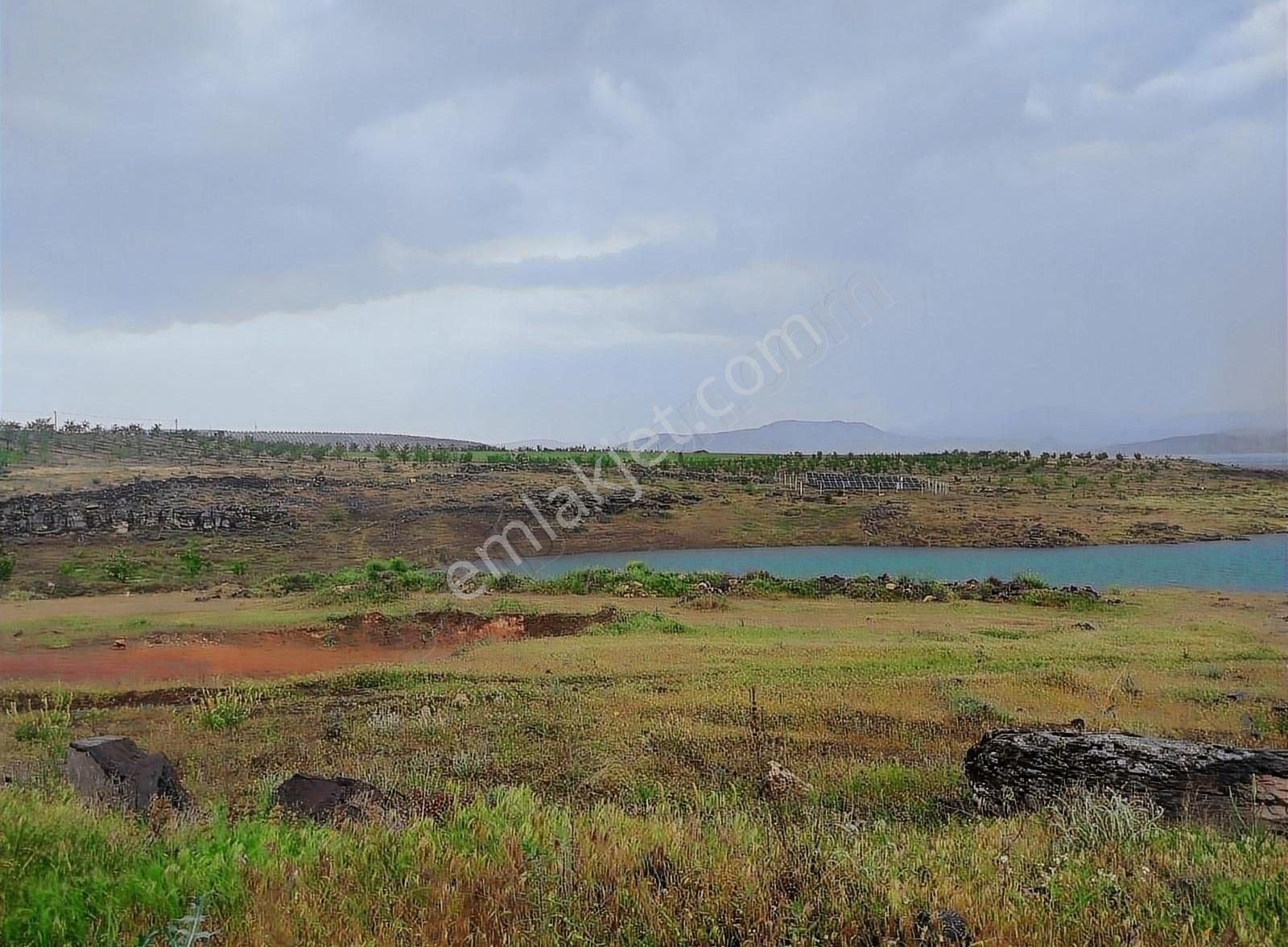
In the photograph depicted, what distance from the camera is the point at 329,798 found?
4691 millimetres

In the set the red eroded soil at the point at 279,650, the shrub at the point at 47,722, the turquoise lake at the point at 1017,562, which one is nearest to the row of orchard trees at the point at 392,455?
the turquoise lake at the point at 1017,562

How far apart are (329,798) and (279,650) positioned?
10.8 m

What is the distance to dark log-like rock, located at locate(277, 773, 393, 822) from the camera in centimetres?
438

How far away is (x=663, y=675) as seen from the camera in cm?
1042

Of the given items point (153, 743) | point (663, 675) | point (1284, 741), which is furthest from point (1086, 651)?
point (153, 743)

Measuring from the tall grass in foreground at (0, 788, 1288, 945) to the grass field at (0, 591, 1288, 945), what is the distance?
1 cm

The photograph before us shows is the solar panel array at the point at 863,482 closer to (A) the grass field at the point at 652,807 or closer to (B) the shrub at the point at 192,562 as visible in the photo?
(A) the grass field at the point at 652,807

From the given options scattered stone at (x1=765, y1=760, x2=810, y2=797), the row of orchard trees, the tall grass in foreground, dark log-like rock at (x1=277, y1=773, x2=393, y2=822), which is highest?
the row of orchard trees

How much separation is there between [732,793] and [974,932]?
2.70 metres

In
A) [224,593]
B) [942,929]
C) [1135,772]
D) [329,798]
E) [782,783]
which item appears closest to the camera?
[942,929]

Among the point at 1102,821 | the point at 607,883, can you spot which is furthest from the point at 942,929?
the point at 1102,821

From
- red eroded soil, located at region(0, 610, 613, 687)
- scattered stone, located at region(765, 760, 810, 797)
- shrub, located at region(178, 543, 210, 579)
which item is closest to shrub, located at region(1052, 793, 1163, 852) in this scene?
scattered stone, located at region(765, 760, 810, 797)

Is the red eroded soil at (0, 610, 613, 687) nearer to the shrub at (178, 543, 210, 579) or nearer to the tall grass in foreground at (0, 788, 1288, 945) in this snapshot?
the tall grass in foreground at (0, 788, 1288, 945)

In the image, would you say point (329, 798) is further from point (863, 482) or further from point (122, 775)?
point (863, 482)
